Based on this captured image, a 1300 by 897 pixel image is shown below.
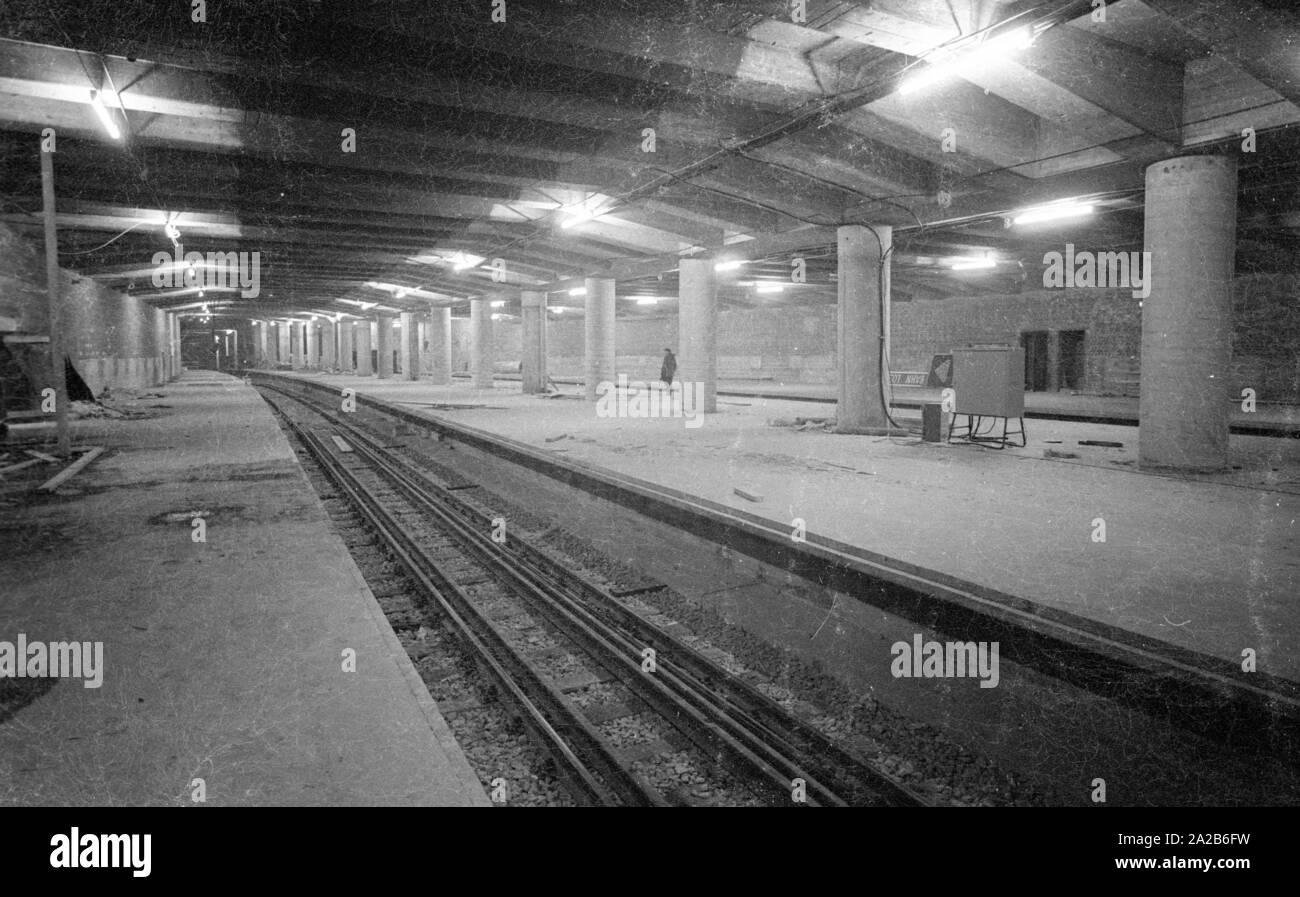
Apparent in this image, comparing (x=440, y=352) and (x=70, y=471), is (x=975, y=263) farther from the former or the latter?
(x=440, y=352)

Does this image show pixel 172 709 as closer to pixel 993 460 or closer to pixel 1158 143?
pixel 993 460

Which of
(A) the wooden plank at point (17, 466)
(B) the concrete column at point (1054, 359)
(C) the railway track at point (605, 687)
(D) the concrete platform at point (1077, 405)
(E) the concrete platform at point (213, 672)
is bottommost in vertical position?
(C) the railway track at point (605, 687)

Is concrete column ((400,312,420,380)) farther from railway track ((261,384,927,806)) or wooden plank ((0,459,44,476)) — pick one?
railway track ((261,384,927,806))

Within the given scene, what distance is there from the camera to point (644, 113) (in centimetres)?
1057

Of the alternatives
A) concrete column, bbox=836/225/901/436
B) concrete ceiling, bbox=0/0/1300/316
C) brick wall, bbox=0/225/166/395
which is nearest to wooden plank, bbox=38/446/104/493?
brick wall, bbox=0/225/166/395

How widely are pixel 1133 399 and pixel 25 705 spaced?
25.2m

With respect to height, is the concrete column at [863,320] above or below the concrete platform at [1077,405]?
above

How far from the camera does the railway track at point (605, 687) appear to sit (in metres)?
3.93

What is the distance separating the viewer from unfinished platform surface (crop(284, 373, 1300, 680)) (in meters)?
4.87

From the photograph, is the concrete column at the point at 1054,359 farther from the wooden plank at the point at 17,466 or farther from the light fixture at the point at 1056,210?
the wooden plank at the point at 17,466

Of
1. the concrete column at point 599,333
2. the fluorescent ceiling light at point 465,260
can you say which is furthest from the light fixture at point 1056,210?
the fluorescent ceiling light at point 465,260

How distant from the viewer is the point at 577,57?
8688 mm

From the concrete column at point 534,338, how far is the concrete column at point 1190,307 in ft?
69.3

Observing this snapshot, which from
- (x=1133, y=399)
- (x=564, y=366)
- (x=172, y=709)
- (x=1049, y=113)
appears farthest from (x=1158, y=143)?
(x=564, y=366)
